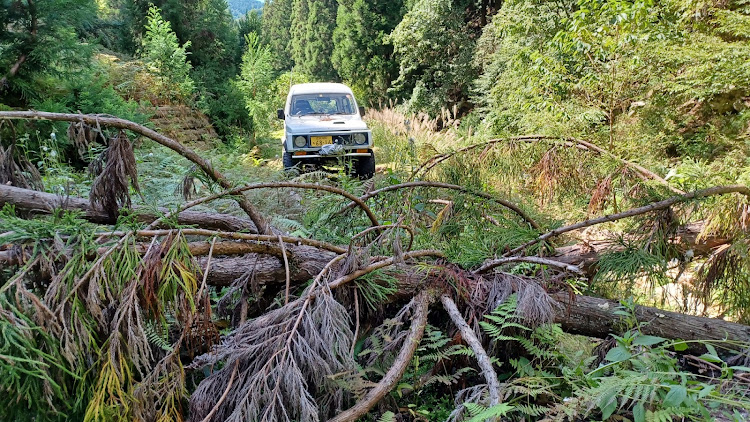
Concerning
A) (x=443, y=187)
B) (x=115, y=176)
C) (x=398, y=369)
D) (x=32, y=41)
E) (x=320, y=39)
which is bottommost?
(x=398, y=369)

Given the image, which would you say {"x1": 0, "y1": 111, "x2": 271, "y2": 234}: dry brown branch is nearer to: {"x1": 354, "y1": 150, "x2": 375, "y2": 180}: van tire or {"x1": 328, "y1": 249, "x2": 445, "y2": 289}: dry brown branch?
{"x1": 328, "y1": 249, "x2": 445, "y2": 289}: dry brown branch

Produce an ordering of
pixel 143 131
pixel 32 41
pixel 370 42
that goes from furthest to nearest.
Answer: pixel 370 42 < pixel 32 41 < pixel 143 131

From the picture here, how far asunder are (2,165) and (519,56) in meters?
6.96

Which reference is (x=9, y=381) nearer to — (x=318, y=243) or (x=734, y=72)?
(x=318, y=243)

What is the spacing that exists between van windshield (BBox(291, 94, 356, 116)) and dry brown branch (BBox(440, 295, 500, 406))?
23.9ft

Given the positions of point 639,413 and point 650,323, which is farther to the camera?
point 650,323

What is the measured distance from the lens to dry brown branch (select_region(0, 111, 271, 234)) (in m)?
1.43

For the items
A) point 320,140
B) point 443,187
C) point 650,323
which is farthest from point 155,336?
point 320,140

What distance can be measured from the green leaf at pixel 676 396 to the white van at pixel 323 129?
5.79 m

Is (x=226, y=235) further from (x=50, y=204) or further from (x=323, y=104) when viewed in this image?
(x=323, y=104)

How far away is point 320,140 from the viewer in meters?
7.52

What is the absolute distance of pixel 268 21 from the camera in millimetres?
33500

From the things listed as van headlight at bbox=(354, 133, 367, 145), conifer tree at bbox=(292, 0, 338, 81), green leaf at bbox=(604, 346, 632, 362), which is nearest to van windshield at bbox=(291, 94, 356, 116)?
van headlight at bbox=(354, 133, 367, 145)

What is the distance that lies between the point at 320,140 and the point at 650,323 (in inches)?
243
